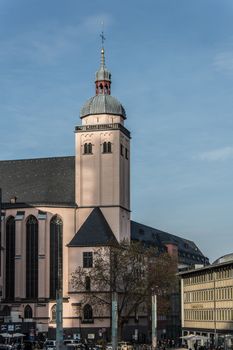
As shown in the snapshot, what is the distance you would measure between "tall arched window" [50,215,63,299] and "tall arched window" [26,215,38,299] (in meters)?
2.30

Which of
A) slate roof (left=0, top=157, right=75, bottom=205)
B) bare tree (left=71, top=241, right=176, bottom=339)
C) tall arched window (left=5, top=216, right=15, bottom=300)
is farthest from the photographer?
slate roof (left=0, top=157, right=75, bottom=205)

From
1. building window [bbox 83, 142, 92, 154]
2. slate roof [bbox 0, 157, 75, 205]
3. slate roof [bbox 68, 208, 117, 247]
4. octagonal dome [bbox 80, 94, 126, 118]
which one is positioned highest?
octagonal dome [bbox 80, 94, 126, 118]

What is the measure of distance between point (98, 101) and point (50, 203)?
17365 mm

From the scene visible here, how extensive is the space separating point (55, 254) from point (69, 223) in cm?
502

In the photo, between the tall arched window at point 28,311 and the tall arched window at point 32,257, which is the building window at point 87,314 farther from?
the tall arched window at point 28,311

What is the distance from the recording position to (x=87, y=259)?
426 ft

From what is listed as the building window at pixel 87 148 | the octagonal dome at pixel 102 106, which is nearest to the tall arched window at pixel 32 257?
the building window at pixel 87 148

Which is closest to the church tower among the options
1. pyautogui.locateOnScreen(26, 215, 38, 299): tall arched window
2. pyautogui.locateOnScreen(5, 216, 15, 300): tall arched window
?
pyautogui.locateOnScreen(26, 215, 38, 299): tall arched window

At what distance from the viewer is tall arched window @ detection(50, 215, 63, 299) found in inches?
5221

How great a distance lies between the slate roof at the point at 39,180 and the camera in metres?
138

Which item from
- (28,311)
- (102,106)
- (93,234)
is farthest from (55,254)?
(102,106)

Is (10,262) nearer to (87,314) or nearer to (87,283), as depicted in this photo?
(87,283)

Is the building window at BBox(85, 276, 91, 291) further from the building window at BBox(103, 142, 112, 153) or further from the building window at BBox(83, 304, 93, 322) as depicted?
the building window at BBox(103, 142, 112, 153)

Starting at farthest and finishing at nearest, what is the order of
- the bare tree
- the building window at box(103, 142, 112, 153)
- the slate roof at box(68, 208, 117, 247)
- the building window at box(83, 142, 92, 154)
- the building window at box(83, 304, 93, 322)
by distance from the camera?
the building window at box(83, 142, 92, 154)
the building window at box(103, 142, 112, 153)
the slate roof at box(68, 208, 117, 247)
the building window at box(83, 304, 93, 322)
the bare tree
